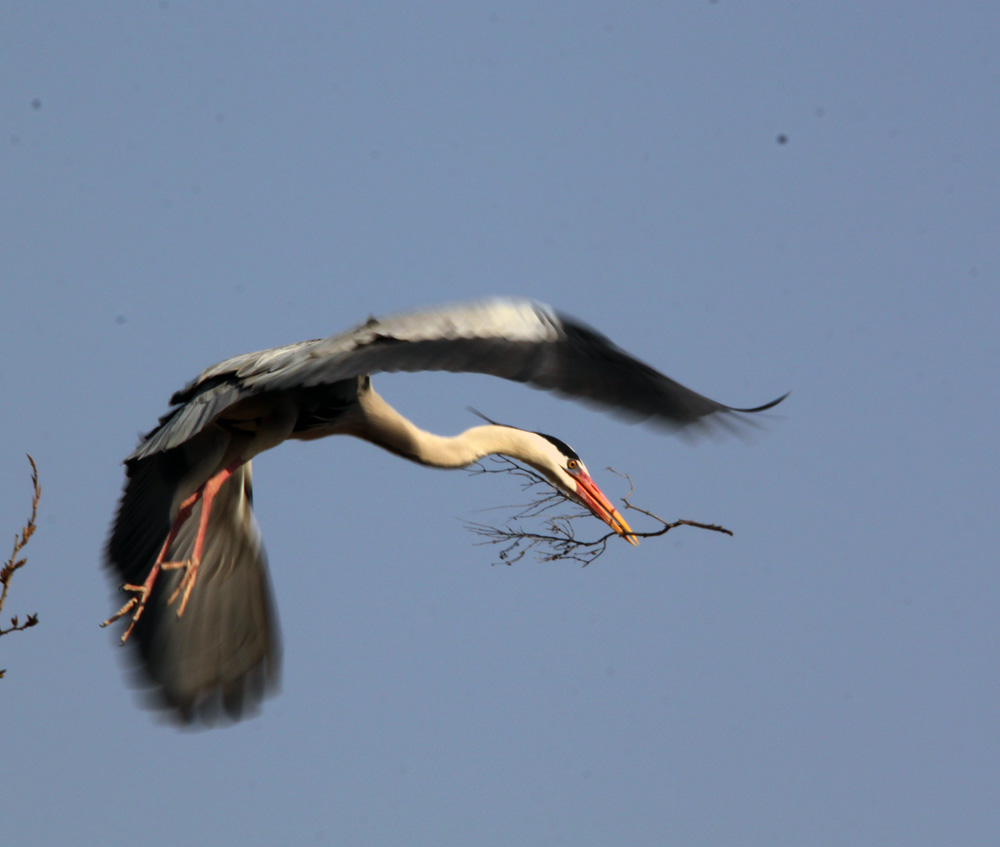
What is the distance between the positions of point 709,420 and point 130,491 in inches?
152

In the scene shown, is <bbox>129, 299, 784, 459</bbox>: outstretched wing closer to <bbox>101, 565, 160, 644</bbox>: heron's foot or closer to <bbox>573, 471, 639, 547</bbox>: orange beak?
<bbox>101, 565, 160, 644</bbox>: heron's foot

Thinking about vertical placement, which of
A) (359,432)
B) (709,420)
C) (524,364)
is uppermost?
(359,432)

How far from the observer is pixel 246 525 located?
8375mm

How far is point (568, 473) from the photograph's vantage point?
8109 mm

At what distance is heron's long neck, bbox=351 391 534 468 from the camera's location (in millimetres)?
7461

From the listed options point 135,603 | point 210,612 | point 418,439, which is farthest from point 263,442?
point 210,612

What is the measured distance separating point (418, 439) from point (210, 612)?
6.46ft

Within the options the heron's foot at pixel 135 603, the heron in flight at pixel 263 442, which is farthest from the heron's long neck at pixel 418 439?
the heron's foot at pixel 135 603

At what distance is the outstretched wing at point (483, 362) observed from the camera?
17.8ft

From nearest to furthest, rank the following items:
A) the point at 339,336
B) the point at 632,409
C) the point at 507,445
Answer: the point at 632,409
the point at 339,336
the point at 507,445

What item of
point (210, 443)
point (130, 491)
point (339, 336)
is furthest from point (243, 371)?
point (130, 491)

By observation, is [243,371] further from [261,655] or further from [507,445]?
[261,655]

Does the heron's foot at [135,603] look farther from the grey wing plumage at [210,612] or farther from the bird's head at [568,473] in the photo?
the bird's head at [568,473]

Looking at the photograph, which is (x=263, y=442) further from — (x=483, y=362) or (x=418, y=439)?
(x=483, y=362)
